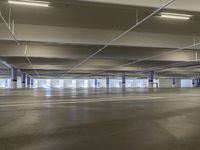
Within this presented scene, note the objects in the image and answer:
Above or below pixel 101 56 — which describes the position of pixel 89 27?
above

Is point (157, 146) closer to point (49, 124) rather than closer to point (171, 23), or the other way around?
point (49, 124)

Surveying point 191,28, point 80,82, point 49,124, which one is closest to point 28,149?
point 49,124

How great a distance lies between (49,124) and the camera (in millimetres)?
3992

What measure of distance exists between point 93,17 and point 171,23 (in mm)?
3176

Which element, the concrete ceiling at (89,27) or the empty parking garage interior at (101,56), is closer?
the empty parking garage interior at (101,56)

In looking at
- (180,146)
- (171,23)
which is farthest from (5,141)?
(171,23)

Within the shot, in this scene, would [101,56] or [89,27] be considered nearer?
[89,27]

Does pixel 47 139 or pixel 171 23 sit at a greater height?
pixel 171 23

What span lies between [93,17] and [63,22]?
1448 mm

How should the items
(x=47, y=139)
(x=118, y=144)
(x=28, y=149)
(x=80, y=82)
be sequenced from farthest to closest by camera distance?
(x=80, y=82)
(x=47, y=139)
(x=118, y=144)
(x=28, y=149)

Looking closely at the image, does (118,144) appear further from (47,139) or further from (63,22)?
(63,22)

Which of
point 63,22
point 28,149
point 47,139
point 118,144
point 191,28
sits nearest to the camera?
point 28,149

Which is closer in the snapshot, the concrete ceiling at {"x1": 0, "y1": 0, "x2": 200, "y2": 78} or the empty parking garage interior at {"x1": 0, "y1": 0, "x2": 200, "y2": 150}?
the empty parking garage interior at {"x1": 0, "y1": 0, "x2": 200, "y2": 150}

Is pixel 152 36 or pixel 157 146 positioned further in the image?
pixel 152 36
